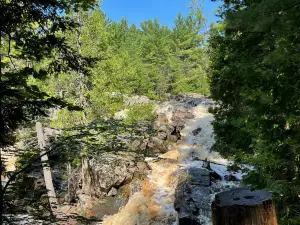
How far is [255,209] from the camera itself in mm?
2072

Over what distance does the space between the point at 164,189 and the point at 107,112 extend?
4.94 m

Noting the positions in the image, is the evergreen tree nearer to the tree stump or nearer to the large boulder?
the tree stump

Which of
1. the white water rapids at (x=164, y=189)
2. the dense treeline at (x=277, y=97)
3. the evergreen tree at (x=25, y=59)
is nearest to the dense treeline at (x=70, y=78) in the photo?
the evergreen tree at (x=25, y=59)

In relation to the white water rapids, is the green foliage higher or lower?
higher

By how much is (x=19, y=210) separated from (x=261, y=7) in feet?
12.2

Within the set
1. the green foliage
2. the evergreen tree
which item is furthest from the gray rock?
the evergreen tree

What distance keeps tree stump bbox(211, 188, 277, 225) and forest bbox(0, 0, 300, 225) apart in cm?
154

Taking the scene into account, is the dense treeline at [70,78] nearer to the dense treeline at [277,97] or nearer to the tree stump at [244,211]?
the tree stump at [244,211]

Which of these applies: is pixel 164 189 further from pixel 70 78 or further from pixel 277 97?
pixel 277 97

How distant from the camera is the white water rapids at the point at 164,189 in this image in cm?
1257

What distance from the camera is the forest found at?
3.25m

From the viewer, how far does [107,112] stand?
597 inches

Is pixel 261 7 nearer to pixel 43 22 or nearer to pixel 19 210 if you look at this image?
pixel 43 22

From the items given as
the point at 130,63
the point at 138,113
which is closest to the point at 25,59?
the point at 138,113
